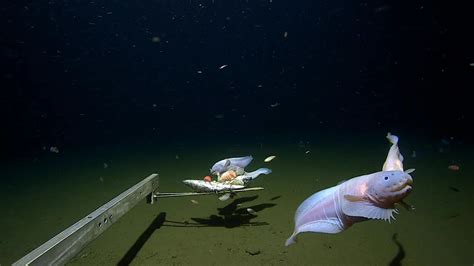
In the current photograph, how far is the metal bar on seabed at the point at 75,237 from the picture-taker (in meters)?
1.87

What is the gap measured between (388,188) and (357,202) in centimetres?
20

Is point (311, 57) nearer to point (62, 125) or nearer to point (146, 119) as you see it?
point (146, 119)

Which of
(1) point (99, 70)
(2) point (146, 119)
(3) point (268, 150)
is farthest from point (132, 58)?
(3) point (268, 150)

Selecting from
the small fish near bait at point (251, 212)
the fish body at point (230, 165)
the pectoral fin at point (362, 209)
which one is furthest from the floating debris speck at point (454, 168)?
the pectoral fin at point (362, 209)

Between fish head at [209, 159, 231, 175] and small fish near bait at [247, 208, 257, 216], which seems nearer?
fish head at [209, 159, 231, 175]

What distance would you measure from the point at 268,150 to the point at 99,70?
163 feet

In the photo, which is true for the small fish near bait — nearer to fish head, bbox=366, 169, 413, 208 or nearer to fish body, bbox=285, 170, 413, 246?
fish body, bbox=285, 170, 413, 246

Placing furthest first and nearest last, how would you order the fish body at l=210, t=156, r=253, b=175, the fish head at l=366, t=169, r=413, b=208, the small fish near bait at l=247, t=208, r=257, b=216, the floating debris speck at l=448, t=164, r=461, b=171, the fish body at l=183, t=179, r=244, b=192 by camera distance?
1. the floating debris speck at l=448, t=164, r=461, b=171
2. the small fish near bait at l=247, t=208, r=257, b=216
3. the fish body at l=210, t=156, r=253, b=175
4. the fish body at l=183, t=179, r=244, b=192
5. the fish head at l=366, t=169, r=413, b=208

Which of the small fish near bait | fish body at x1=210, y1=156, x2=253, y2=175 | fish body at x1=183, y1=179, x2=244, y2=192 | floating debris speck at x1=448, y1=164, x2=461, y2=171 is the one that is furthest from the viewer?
floating debris speck at x1=448, y1=164, x2=461, y2=171

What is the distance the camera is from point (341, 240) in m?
3.86

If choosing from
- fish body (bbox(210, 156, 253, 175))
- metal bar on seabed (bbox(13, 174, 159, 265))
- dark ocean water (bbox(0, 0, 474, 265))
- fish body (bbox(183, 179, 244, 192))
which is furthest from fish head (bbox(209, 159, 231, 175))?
metal bar on seabed (bbox(13, 174, 159, 265))

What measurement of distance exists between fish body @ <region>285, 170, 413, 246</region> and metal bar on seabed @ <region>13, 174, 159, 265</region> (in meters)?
1.57

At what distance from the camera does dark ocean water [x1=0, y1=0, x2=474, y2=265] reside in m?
4.06

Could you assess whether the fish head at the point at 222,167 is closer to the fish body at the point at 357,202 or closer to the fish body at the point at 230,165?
the fish body at the point at 230,165
